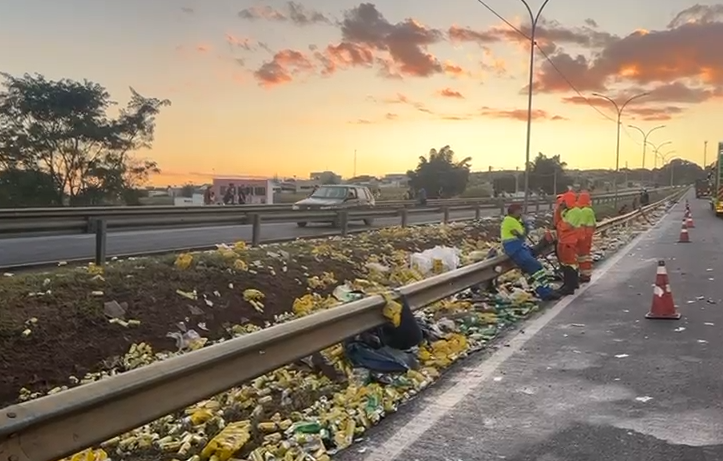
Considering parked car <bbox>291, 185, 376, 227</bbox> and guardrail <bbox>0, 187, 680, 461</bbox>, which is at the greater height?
parked car <bbox>291, 185, 376, 227</bbox>

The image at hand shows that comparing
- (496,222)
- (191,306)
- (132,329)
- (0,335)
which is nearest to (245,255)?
(191,306)

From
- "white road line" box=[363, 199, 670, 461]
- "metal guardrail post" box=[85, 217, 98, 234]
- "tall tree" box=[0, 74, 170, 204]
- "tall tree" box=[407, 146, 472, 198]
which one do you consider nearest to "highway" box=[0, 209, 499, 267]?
"metal guardrail post" box=[85, 217, 98, 234]

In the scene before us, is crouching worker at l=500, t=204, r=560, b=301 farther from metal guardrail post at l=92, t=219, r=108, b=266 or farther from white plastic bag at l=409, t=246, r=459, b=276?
metal guardrail post at l=92, t=219, r=108, b=266

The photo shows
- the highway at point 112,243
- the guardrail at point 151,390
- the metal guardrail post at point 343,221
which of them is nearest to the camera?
the guardrail at point 151,390

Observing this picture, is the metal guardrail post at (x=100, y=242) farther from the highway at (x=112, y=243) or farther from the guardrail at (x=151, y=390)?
the guardrail at (x=151, y=390)

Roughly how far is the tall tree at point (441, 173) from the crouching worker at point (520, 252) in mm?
76483

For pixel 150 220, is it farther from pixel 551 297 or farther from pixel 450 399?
pixel 450 399

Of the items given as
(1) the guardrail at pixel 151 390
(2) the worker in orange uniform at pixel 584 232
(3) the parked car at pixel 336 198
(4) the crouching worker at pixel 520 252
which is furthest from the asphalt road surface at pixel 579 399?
(3) the parked car at pixel 336 198

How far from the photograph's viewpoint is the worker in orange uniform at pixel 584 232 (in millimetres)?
11375

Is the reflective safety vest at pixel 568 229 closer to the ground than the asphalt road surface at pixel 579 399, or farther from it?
farther from it

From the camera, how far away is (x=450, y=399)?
5539mm

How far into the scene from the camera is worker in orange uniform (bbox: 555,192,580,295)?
11133mm

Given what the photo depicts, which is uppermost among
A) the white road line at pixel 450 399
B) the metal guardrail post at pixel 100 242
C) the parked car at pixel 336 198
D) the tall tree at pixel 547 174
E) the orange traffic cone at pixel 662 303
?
the tall tree at pixel 547 174

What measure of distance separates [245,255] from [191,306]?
2.38 meters
